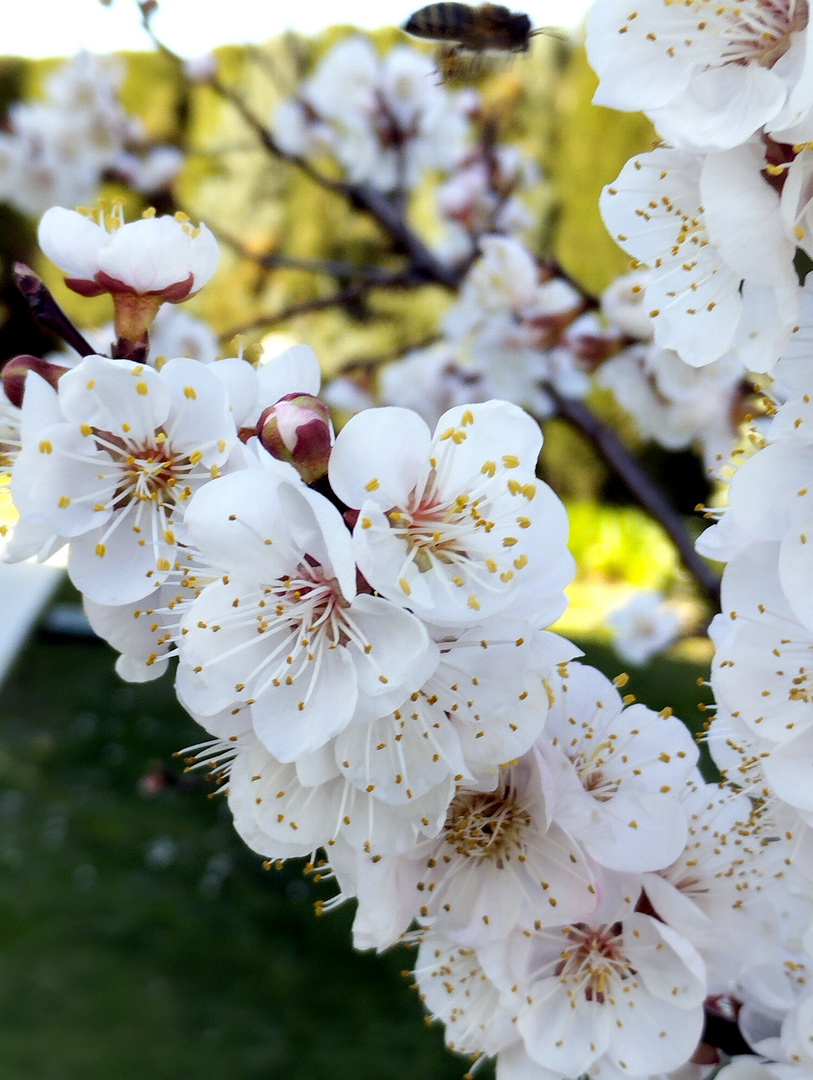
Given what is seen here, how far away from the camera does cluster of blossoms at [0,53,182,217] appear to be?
125 inches

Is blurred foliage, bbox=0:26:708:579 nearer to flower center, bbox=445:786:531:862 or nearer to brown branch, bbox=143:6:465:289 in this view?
brown branch, bbox=143:6:465:289

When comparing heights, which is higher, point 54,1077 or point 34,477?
point 34,477

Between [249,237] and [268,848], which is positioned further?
[249,237]

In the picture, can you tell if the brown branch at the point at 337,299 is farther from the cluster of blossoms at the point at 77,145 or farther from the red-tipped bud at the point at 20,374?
the red-tipped bud at the point at 20,374

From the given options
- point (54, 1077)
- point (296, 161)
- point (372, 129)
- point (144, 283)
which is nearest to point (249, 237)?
point (372, 129)

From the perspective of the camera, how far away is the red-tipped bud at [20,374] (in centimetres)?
80

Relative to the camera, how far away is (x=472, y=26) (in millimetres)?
1206

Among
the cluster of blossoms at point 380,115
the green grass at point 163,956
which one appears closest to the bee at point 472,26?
the green grass at point 163,956

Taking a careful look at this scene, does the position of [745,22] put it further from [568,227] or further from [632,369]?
[568,227]

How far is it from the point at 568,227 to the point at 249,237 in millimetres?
2681

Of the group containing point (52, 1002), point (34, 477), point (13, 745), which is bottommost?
point (13, 745)

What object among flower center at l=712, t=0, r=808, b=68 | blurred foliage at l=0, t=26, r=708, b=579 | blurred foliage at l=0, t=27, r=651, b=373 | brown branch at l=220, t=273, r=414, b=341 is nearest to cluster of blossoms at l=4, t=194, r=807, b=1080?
flower center at l=712, t=0, r=808, b=68

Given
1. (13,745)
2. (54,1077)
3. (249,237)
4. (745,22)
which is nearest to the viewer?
(745,22)

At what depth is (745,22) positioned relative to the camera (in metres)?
0.71
